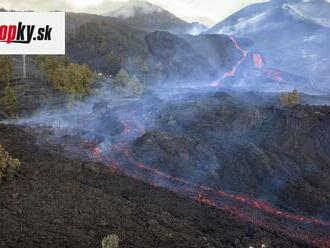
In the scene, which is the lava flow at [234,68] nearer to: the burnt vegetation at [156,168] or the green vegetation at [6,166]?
the burnt vegetation at [156,168]

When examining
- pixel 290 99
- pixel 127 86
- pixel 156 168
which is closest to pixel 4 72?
pixel 127 86

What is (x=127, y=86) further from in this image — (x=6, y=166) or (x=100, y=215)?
(x=100, y=215)

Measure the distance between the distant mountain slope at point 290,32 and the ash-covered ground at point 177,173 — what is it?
58655 millimetres

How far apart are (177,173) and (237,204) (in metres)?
5.09

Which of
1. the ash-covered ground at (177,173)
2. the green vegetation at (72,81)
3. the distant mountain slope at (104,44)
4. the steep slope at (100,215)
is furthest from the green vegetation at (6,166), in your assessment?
the distant mountain slope at (104,44)

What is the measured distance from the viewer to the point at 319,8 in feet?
463

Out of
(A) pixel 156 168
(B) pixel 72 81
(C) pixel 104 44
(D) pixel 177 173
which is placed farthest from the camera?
(C) pixel 104 44

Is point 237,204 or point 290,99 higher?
point 290,99

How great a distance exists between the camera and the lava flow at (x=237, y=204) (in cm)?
2200

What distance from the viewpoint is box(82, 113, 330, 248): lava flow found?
2200cm

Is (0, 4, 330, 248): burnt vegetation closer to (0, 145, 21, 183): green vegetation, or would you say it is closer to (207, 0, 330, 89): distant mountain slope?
(0, 145, 21, 183): green vegetation

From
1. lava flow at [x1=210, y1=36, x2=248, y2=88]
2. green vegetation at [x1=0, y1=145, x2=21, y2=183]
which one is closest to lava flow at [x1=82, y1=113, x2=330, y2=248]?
green vegetation at [x1=0, y1=145, x2=21, y2=183]

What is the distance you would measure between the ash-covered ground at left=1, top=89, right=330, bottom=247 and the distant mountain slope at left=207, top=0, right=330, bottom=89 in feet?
192

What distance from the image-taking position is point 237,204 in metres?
24.4
